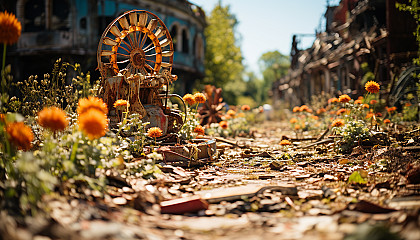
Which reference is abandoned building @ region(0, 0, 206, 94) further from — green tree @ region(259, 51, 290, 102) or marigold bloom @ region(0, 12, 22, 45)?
green tree @ region(259, 51, 290, 102)

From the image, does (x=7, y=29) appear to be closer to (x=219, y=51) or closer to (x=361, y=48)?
(x=361, y=48)

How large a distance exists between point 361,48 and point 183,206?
12.8 metres

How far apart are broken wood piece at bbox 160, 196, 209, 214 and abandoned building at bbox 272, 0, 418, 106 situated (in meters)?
8.33

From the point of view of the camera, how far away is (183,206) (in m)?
2.73

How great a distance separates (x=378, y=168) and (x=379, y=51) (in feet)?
32.4

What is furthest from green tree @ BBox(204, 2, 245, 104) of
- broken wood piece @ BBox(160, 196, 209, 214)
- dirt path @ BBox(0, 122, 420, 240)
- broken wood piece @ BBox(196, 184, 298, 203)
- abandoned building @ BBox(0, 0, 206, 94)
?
broken wood piece @ BBox(160, 196, 209, 214)

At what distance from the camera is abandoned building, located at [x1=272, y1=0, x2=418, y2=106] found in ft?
38.1

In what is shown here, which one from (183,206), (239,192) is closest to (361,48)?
(239,192)

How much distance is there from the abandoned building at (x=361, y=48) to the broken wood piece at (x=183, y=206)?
833cm

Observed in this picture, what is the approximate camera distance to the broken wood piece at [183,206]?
2.72 m

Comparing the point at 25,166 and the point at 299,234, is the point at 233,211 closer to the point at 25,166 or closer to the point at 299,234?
the point at 299,234

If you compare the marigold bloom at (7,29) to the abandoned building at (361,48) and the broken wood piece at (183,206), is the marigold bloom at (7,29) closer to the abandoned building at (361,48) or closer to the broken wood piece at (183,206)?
the broken wood piece at (183,206)

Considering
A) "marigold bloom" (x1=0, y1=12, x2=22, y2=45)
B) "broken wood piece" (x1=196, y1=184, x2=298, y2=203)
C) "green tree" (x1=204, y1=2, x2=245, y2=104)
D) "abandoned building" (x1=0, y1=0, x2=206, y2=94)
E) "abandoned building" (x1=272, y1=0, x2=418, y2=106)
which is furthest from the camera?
"green tree" (x1=204, y1=2, x2=245, y2=104)

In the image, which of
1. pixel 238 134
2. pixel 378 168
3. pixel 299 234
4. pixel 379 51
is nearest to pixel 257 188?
pixel 299 234
